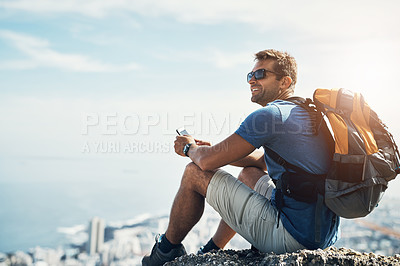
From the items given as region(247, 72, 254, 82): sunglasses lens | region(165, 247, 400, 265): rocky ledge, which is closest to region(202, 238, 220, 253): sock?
region(165, 247, 400, 265): rocky ledge

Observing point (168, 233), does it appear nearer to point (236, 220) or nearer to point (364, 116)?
point (236, 220)

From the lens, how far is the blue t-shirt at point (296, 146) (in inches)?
120

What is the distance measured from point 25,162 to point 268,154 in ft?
421

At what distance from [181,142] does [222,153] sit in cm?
68

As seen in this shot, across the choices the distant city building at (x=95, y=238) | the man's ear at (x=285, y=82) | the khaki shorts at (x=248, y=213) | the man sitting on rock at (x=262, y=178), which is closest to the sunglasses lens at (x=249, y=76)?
the man sitting on rock at (x=262, y=178)

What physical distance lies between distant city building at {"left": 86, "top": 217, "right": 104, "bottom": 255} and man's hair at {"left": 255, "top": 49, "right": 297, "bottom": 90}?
24209 millimetres

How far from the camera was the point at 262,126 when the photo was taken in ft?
10.1

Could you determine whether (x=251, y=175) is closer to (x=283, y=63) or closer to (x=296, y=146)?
(x=296, y=146)

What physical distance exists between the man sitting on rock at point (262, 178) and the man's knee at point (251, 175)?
12mm

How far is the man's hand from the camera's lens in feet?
12.4

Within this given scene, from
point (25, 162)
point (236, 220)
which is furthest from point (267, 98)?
point (25, 162)

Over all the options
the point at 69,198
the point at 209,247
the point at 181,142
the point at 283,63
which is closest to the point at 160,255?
the point at 209,247

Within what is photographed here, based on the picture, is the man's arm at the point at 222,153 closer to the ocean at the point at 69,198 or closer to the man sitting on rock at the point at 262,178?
the man sitting on rock at the point at 262,178

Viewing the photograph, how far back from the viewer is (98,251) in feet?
81.7
